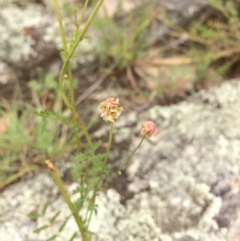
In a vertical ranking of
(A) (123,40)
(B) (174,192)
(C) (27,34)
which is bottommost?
(B) (174,192)

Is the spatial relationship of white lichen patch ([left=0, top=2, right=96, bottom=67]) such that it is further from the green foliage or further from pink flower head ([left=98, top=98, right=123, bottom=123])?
pink flower head ([left=98, top=98, right=123, bottom=123])

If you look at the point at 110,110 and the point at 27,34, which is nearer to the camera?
the point at 110,110

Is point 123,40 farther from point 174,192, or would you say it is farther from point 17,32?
point 174,192

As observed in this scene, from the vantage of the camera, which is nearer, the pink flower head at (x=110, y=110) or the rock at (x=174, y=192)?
the pink flower head at (x=110, y=110)

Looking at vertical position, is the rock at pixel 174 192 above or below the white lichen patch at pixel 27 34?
below

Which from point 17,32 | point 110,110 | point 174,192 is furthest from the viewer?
point 17,32

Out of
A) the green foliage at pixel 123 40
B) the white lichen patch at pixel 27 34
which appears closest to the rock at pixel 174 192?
the green foliage at pixel 123 40

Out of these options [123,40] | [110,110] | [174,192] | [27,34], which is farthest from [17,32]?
[110,110]

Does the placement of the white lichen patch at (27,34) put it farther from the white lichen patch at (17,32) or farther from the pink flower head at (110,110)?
the pink flower head at (110,110)

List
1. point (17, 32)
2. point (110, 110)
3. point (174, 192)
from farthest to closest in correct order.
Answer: point (17, 32) < point (174, 192) < point (110, 110)

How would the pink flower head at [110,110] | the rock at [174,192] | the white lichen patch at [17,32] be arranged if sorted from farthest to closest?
the white lichen patch at [17,32] < the rock at [174,192] < the pink flower head at [110,110]

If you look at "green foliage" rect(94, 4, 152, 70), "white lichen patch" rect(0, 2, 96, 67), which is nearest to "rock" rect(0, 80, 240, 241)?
"green foliage" rect(94, 4, 152, 70)

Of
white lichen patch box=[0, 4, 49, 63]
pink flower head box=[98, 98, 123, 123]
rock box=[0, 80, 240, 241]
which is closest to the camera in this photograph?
pink flower head box=[98, 98, 123, 123]
